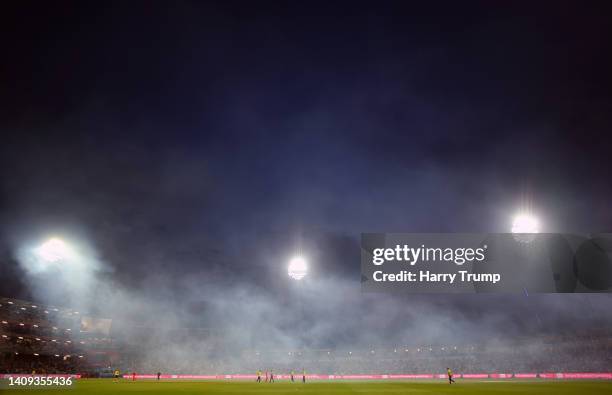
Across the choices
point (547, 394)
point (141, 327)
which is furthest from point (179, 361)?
point (547, 394)

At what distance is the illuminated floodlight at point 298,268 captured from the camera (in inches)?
1767

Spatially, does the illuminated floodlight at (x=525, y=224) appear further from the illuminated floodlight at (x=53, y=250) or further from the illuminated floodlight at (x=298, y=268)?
the illuminated floodlight at (x=53, y=250)

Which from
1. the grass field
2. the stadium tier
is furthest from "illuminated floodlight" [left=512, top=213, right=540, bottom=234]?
the stadium tier

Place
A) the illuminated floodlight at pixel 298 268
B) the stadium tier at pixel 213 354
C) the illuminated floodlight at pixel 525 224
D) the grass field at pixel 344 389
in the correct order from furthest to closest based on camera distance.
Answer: the stadium tier at pixel 213 354 < the illuminated floodlight at pixel 298 268 < the illuminated floodlight at pixel 525 224 < the grass field at pixel 344 389

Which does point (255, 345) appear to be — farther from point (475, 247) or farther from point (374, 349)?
point (475, 247)

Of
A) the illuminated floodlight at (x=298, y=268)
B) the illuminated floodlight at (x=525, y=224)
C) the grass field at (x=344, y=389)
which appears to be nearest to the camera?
the grass field at (x=344, y=389)

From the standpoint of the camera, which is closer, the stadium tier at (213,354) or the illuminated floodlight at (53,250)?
the illuminated floodlight at (53,250)

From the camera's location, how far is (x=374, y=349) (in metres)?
90.8

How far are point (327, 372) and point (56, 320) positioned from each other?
47.7m

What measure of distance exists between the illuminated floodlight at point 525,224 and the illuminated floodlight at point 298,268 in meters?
19.6

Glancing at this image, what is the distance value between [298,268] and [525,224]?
2115 centimetres

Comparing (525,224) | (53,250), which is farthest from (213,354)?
(525,224)

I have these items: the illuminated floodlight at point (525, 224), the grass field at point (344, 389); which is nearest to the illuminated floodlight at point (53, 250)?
the grass field at point (344, 389)

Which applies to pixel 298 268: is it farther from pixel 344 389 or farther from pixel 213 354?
pixel 213 354
